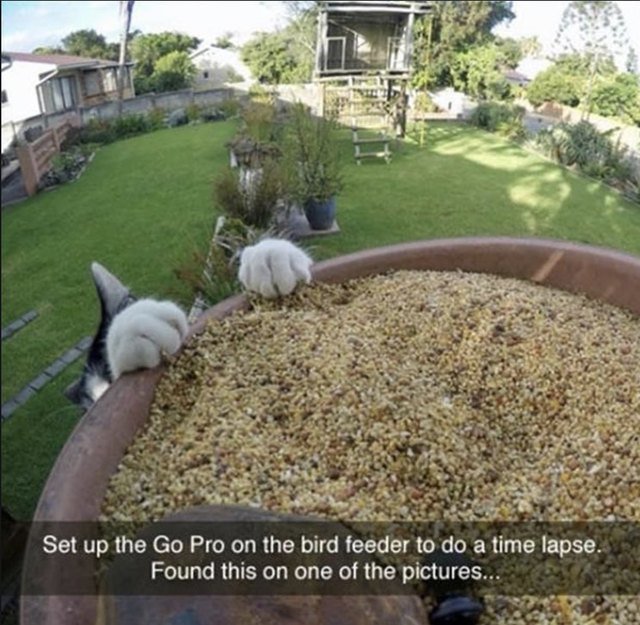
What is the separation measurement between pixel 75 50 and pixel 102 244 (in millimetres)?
432

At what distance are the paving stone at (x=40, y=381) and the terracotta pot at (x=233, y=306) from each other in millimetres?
436

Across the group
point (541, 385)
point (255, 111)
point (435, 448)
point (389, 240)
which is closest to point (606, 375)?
point (541, 385)

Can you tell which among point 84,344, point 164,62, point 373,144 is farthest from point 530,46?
point 84,344

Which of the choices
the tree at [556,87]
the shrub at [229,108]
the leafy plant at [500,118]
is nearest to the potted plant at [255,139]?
the shrub at [229,108]

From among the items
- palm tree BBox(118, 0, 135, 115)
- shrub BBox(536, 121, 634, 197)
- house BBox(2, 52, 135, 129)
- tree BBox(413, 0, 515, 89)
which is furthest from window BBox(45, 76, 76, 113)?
shrub BBox(536, 121, 634, 197)

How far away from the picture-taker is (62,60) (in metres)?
1.04

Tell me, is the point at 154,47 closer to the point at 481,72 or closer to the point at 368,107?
the point at 368,107

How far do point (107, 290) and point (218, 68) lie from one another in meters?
0.55

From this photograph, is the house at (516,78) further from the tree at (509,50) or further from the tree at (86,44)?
the tree at (86,44)

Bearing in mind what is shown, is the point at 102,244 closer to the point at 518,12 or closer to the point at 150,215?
the point at 150,215

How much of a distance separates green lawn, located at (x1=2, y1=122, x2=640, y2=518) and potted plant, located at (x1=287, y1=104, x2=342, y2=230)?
68 millimetres

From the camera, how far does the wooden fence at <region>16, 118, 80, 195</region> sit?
87 cm

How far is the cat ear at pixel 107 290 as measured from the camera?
110 centimetres

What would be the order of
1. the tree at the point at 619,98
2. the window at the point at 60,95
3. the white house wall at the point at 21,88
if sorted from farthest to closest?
1. the window at the point at 60,95
2. the tree at the point at 619,98
3. the white house wall at the point at 21,88
